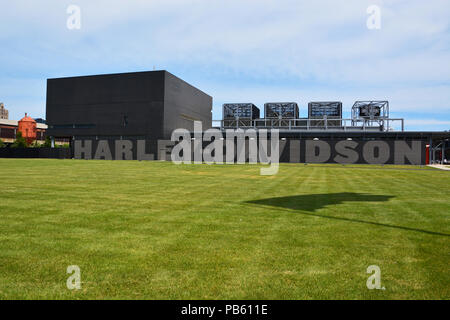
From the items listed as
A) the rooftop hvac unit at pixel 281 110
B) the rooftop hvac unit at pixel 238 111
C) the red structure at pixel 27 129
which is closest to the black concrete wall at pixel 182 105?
the rooftop hvac unit at pixel 238 111

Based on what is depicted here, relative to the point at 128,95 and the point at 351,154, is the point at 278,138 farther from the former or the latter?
the point at 128,95

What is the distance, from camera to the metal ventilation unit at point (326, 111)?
257ft

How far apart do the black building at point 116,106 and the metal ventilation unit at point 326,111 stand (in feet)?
103

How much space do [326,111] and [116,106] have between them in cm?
4797

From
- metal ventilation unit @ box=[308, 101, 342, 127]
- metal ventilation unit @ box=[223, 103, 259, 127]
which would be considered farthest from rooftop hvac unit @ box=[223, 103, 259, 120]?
metal ventilation unit @ box=[308, 101, 342, 127]

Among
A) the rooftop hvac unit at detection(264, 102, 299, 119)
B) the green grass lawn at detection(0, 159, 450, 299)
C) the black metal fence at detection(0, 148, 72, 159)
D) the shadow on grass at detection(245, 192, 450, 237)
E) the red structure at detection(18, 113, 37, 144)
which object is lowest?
the green grass lawn at detection(0, 159, 450, 299)

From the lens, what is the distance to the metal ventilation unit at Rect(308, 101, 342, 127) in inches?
3088

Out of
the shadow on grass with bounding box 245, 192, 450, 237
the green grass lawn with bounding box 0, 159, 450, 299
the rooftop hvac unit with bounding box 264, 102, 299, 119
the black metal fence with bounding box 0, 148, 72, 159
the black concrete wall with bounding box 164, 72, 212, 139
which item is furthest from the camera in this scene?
the rooftop hvac unit with bounding box 264, 102, 299, 119

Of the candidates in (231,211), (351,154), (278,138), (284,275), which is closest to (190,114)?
(278,138)

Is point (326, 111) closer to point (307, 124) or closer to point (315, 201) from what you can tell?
point (307, 124)

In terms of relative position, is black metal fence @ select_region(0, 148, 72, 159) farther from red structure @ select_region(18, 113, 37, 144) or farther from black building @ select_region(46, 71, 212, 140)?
red structure @ select_region(18, 113, 37, 144)

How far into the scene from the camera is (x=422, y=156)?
53406mm

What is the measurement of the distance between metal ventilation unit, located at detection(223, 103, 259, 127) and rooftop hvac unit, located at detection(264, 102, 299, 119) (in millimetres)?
4122
